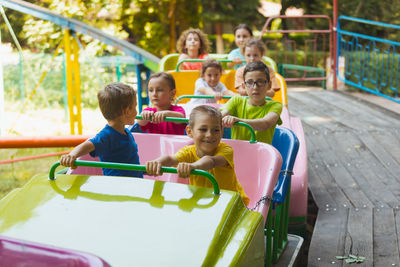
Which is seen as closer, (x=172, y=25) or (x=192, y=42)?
(x=192, y=42)

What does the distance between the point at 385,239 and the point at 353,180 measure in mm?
1122

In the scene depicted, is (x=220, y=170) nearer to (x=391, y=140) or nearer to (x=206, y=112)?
(x=206, y=112)

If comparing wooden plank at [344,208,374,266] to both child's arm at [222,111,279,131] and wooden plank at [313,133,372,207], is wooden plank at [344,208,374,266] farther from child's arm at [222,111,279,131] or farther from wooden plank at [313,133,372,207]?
child's arm at [222,111,279,131]

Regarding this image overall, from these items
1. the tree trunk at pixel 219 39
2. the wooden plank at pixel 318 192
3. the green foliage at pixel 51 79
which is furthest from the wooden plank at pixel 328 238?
the tree trunk at pixel 219 39

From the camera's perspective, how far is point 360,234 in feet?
10.2

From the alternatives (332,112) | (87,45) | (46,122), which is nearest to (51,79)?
(46,122)

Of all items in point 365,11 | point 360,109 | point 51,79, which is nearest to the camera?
point 360,109

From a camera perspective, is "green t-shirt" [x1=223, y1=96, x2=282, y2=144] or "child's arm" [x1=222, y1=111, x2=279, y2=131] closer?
"child's arm" [x1=222, y1=111, x2=279, y2=131]

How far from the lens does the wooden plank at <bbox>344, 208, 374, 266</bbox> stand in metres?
2.89

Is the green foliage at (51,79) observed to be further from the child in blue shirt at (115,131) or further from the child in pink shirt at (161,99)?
the child in blue shirt at (115,131)

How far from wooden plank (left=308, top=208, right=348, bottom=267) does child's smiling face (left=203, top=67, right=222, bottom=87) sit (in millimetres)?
1310

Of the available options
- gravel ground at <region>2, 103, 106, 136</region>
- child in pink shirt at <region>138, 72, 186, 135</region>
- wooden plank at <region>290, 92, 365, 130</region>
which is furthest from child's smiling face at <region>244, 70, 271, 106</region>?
gravel ground at <region>2, 103, 106, 136</region>

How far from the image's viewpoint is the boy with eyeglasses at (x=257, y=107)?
116 inches

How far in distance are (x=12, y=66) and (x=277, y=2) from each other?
31.7ft
